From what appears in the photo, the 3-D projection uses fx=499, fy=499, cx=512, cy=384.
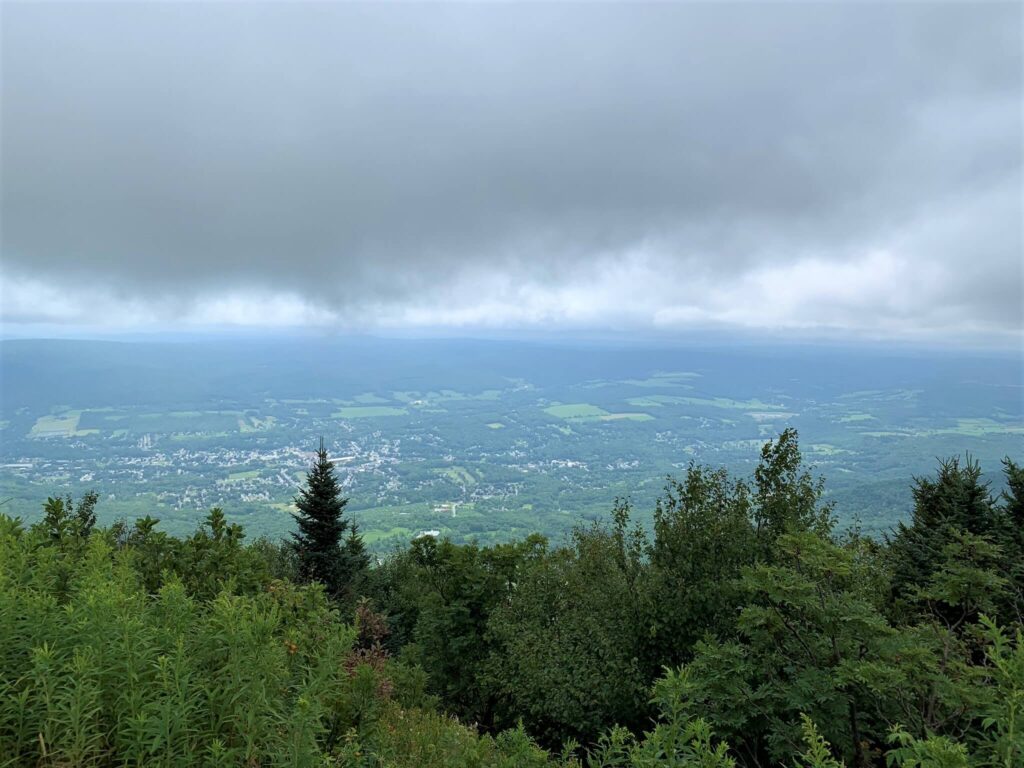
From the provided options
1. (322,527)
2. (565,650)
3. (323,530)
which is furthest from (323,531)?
(565,650)

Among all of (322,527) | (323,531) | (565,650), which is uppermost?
(565,650)

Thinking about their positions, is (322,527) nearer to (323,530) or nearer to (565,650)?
(323,530)

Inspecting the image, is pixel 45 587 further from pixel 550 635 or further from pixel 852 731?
pixel 550 635

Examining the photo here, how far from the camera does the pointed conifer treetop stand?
2430 cm

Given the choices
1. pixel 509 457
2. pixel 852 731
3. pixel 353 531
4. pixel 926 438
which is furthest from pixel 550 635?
pixel 926 438

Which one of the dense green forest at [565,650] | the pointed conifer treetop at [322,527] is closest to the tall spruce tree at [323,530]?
the pointed conifer treetop at [322,527]

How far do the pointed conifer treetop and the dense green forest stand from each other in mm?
9791

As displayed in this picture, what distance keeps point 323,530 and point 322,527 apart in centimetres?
16

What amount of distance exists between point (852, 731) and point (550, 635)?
810 cm

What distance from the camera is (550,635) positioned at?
13.0 m

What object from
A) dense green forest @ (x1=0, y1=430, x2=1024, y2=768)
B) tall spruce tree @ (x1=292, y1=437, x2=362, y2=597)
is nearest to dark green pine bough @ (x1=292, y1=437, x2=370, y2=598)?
tall spruce tree @ (x1=292, y1=437, x2=362, y2=597)

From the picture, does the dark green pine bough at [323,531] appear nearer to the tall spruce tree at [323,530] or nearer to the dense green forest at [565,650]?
the tall spruce tree at [323,530]

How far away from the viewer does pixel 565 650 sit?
40.2ft

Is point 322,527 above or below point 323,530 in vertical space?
above
